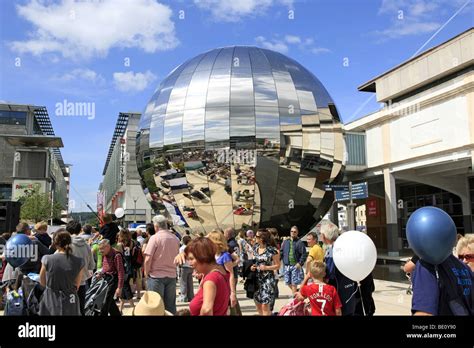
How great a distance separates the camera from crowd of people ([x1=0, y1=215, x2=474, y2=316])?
2.97 m

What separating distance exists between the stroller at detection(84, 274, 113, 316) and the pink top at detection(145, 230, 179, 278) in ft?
2.64

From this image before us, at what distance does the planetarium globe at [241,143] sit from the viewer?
12336mm

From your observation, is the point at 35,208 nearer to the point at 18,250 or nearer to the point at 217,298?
the point at 18,250

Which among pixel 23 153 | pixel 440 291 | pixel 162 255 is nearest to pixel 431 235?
pixel 440 291

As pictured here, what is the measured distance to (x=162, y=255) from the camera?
6117mm

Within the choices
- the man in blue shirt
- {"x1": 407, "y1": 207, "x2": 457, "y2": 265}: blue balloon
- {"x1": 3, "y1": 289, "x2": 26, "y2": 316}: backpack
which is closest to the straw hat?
the man in blue shirt

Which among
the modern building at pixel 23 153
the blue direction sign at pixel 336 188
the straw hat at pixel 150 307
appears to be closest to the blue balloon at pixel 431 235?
the straw hat at pixel 150 307

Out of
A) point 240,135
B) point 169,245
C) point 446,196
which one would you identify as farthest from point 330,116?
point 446,196

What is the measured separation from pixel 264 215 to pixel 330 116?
3891mm

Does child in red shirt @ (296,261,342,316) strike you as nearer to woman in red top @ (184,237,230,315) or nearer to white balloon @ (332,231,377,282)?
white balloon @ (332,231,377,282)

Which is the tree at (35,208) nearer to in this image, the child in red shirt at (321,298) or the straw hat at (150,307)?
the child in red shirt at (321,298)

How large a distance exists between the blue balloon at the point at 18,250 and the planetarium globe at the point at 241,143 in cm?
680

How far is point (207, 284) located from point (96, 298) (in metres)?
3.53

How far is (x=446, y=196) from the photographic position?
2738 cm
